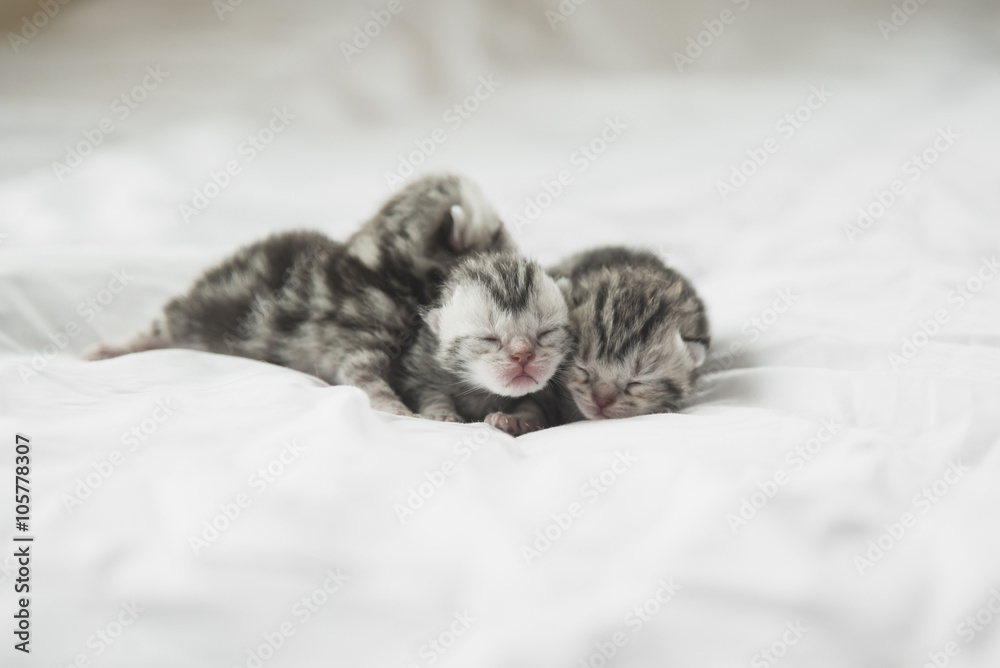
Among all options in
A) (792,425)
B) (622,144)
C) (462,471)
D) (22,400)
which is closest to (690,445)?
(792,425)

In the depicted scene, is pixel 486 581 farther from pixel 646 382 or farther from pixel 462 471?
pixel 646 382
